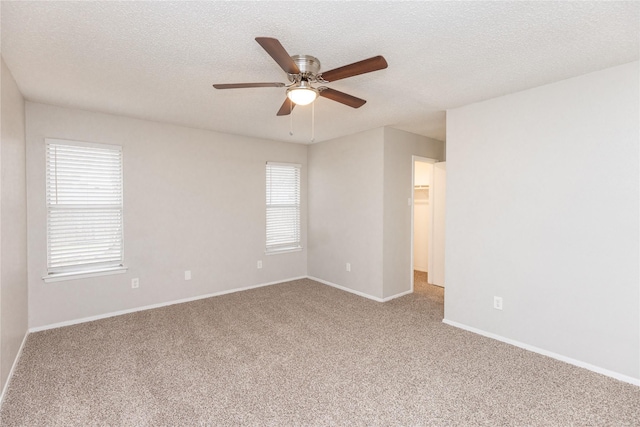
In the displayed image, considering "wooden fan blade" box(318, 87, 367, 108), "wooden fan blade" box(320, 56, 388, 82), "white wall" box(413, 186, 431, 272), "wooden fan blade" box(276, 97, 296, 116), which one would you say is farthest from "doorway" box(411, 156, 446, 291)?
"wooden fan blade" box(320, 56, 388, 82)

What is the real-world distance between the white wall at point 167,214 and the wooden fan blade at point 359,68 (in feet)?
9.57

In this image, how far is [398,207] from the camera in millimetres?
4461

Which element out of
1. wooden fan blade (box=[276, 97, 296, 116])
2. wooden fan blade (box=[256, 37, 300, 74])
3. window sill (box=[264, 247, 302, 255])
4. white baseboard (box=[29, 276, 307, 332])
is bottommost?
white baseboard (box=[29, 276, 307, 332])

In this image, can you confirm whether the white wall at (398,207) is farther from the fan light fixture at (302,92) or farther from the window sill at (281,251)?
the fan light fixture at (302,92)

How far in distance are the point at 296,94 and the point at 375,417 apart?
2205mm

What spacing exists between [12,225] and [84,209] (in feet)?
3.45

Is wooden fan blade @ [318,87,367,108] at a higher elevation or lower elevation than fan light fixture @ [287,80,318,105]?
higher

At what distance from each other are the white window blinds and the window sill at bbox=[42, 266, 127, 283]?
52 mm

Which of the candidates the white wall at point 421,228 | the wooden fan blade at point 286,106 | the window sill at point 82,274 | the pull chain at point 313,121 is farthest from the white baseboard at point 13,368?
the white wall at point 421,228

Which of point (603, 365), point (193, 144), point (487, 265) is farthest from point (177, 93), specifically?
point (603, 365)

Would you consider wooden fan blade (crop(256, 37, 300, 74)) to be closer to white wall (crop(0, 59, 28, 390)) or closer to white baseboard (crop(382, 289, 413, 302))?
white wall (crop(0, 59, 28, 390))

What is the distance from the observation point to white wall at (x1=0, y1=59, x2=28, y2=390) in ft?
7.36

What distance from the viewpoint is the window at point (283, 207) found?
17.2ft

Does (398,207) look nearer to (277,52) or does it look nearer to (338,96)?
(338,96)
